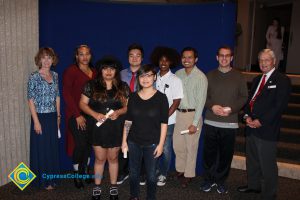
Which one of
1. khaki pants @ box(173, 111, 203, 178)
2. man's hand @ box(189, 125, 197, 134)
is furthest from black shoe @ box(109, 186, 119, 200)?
man's hand @ box(189, 125, 197, 134)

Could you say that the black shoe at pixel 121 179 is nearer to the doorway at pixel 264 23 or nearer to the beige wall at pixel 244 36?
the beige wall at pixel 244 36

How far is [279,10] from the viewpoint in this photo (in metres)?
Result: 9.32

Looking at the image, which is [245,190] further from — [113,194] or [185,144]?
[113,194]

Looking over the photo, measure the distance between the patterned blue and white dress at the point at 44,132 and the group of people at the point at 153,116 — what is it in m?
0.01

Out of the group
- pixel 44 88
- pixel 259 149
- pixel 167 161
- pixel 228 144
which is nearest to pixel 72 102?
pixel 44 88

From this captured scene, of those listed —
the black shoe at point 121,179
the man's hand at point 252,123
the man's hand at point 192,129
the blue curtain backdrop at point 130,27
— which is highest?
the blue curtain backdrop at point 130,27

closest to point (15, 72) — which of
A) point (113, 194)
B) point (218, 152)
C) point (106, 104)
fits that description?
point (106, 104)

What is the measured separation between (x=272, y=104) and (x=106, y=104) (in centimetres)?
154

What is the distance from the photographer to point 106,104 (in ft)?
9.13

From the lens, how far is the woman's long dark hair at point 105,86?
2.77 meters

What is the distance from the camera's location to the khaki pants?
10.5 ft

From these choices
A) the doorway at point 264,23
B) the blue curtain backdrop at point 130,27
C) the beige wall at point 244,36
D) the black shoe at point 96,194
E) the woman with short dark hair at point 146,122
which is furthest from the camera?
the doorway at point 264,23

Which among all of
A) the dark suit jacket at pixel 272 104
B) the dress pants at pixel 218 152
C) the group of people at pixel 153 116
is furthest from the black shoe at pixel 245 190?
the dark suit jacket at pixel 272 104

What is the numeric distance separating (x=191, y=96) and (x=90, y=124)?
1106 mm
